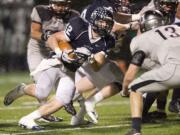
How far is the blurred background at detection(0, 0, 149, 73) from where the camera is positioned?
51.9 ft

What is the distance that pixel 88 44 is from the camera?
26.7 feet

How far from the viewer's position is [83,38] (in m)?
8.13

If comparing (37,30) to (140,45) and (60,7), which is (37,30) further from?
(140,45)

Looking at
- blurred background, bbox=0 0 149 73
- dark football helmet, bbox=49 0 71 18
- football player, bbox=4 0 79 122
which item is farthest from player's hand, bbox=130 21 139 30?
blurred background, bbox=0 0 149 73

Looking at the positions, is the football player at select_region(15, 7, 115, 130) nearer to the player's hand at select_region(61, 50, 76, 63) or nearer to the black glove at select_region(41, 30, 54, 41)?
the player's hand at select_region(61, 50, 76, 63)

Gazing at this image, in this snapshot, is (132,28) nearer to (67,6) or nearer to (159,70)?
(67,6)

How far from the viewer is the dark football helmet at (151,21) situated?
7484 mm

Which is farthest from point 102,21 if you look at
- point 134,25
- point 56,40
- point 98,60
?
point 134,25

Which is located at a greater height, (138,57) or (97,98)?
(138,57)

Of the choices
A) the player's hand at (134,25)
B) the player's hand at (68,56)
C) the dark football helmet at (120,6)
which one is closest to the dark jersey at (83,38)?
the player's hand at (68,56)

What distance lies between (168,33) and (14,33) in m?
9.14

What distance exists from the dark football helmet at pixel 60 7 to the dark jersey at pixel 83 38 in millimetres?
574

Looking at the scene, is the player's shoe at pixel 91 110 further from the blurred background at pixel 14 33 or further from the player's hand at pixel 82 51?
the blurred background at pixel 14 33

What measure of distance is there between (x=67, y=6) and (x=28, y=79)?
20.8 feet
